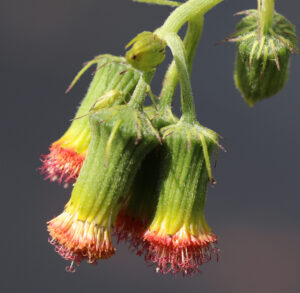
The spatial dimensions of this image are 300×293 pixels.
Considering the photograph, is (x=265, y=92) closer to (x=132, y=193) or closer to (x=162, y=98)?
(x=162, y=98)

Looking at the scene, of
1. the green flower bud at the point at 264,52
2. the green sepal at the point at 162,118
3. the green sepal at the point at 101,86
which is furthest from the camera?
the green flower bud at the point at 264,52

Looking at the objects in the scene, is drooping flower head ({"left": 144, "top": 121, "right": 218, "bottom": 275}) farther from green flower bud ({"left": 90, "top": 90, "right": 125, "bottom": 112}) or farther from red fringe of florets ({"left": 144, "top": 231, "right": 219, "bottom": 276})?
green flower bud ({"left": 90, "top": 90, "right": 125, "bottom": 112})

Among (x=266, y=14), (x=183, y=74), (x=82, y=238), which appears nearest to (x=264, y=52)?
(x=266, y=14)

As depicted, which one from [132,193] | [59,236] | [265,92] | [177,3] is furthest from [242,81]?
[59,236]

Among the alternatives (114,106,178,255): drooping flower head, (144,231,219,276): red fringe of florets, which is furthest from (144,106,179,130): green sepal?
(144,231,219,276): red fringe of florets

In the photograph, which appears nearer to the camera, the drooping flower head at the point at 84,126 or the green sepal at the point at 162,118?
the green sepal at the point at 162,118

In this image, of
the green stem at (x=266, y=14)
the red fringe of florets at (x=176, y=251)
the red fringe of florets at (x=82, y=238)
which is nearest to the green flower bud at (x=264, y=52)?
the green stem at (x=266, y=14)

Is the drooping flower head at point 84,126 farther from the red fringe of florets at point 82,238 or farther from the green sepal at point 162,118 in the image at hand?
the red fringe of florets at point 82,238

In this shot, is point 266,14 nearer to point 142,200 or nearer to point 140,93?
point 140,93
